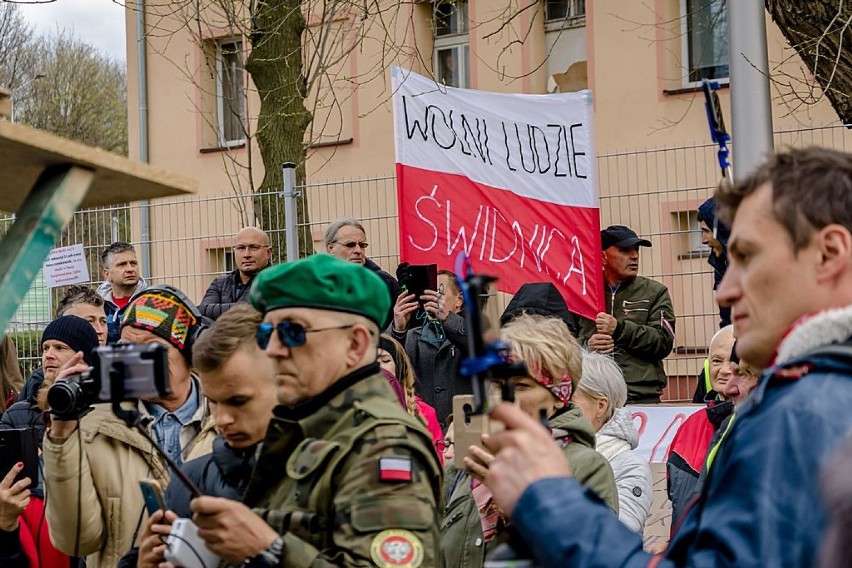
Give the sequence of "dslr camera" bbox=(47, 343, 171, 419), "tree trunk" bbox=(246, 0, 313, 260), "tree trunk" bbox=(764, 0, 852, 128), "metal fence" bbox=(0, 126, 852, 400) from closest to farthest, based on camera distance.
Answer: "dslr camera" bbox=(47, 343, 171, 419)
"tree trunk" bbox=(764, 0, 852, 128)
"metal fence" bbox=(0, 126, 852, 400)
"tree trunk" bbox=(246, 0, 313, 260)

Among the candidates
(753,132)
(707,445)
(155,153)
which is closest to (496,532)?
(707,445)

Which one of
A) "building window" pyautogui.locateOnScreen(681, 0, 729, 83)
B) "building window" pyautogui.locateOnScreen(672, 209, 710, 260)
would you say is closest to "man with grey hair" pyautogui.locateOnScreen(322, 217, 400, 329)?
"building window" pyautogui.locateOnScreen(672, 209, 710, 260)

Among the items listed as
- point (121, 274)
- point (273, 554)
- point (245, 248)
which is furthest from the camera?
point (121, 274)

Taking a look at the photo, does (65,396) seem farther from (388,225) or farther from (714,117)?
(388,225)

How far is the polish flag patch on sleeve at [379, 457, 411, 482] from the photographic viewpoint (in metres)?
2.81

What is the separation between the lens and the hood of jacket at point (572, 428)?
4.14 m

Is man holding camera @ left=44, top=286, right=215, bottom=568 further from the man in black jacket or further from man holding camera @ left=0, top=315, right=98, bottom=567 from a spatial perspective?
man holding camera @ left=0, top=315, right=98, bottom=567

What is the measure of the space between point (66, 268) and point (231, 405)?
6.57m

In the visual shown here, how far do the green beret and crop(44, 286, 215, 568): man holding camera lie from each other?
79 cm

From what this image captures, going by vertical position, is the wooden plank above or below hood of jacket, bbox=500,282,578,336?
above

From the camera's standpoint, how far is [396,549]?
2785 millimetres


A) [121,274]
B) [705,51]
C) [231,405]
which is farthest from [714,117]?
[705,51]

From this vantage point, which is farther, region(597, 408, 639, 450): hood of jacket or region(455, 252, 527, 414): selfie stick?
region(597, 408, 639, 450): hood of jacket

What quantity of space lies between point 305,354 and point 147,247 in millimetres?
7639
